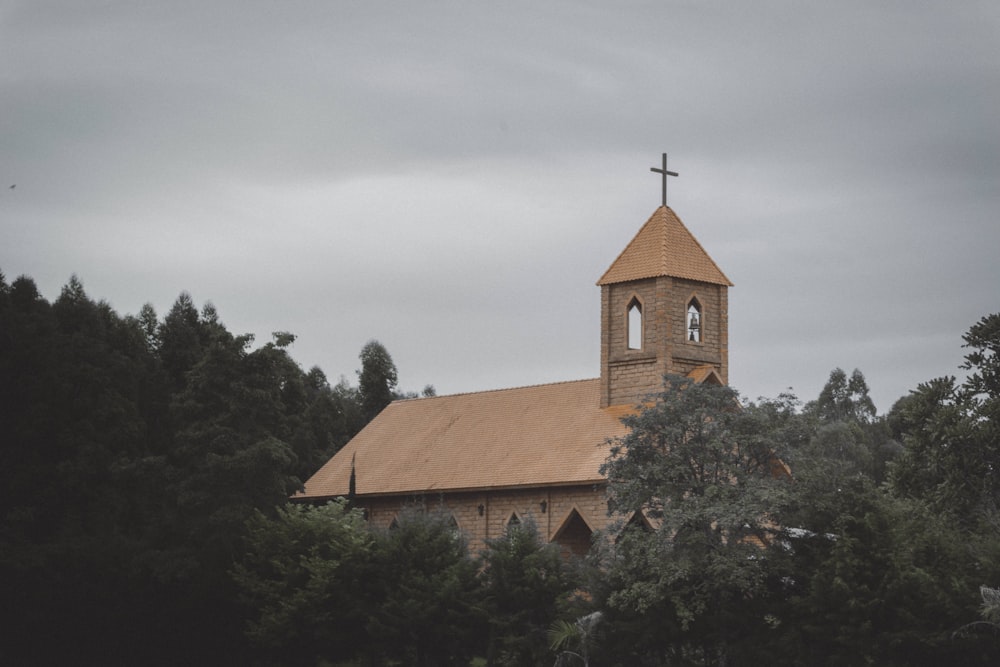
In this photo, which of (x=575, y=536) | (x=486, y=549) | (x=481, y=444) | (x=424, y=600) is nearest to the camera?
(x=424, y=600)

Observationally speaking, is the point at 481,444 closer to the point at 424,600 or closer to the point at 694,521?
the point at 424,600

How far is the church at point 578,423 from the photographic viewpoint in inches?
1634

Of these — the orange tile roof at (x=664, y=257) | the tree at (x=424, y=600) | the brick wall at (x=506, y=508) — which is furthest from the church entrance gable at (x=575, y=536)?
the tree at (x=424, y=600)

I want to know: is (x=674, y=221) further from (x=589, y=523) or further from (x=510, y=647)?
(x=510, y=647)

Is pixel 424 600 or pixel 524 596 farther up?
pixel 524 596

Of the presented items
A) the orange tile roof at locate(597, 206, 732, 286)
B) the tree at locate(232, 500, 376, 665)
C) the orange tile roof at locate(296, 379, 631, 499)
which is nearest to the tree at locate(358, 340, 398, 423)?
the orange tile roof at locate(296, 379, 631, 499)

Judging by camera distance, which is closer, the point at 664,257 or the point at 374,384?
the point at 664,257

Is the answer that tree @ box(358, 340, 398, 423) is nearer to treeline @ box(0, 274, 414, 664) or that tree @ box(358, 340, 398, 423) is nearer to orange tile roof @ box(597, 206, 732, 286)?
treeline @ box(0, 274, 414, 664)

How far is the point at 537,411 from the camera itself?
46.1 m

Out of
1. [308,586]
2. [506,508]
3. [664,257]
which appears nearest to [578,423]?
[506,508]

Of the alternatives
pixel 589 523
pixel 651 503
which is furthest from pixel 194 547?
pixel 651 503

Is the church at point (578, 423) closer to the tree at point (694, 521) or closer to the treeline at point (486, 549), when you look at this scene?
the treeline at point (486, 549)

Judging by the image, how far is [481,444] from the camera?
45.9m

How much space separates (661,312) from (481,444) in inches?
301
